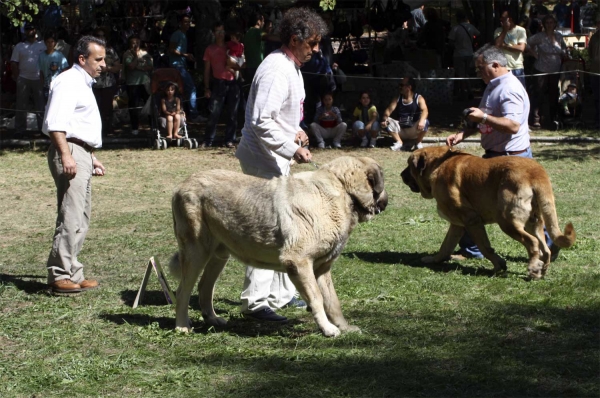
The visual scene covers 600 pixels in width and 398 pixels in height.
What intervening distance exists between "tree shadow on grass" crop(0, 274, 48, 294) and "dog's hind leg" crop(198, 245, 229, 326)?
6.15 ft

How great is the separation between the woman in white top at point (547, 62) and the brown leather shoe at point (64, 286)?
12787 millimetres

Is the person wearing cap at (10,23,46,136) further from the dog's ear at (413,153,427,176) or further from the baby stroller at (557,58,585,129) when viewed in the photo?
the dog's ear at (413,153,427,176)

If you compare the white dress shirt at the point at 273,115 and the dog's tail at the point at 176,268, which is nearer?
the white dress shirt at the point at 273,115

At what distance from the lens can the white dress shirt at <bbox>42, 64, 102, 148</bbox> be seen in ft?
24.9

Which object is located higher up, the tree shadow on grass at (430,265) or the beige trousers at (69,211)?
the beige trousers at (69,211)

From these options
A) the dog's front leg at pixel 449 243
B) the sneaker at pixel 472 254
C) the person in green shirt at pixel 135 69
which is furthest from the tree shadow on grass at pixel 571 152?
the person in green shirt at pixel 135 69

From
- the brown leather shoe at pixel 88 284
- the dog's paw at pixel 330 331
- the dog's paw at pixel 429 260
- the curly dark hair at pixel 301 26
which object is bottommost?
the brown leather shoe at pixel 88 284

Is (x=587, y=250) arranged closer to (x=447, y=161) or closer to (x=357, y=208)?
(x=447, y=161)

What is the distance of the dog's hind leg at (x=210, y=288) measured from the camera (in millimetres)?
6961

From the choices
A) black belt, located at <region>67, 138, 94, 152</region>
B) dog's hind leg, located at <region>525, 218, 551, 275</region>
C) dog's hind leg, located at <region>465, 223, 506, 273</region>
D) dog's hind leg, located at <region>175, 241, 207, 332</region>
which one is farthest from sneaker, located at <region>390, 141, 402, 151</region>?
dog's hind leg, located at <region>175, 241, 207, 332</region>

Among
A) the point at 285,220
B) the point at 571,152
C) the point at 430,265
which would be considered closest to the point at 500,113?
the point at 430,265

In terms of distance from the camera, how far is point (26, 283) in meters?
8.38

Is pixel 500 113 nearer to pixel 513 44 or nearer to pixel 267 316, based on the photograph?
pixel 267 316

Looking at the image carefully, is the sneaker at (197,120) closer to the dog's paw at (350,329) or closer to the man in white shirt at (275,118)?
the man in white shirt at (275,118)
